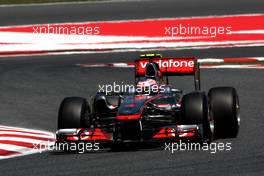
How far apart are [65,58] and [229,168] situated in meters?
15.2

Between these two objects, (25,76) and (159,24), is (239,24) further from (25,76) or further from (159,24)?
(25,76)

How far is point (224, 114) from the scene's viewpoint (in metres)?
16.1

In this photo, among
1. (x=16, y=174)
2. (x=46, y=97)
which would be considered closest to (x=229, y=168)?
(x=16, y=174)

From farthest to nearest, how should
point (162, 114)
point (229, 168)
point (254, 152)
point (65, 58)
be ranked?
point (65, 58) → point (162, 114) → point (254, 152) → point (229, 168)

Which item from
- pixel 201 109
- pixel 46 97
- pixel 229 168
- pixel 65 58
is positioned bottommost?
pixel 229 168

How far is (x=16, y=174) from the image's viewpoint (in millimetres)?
13281
